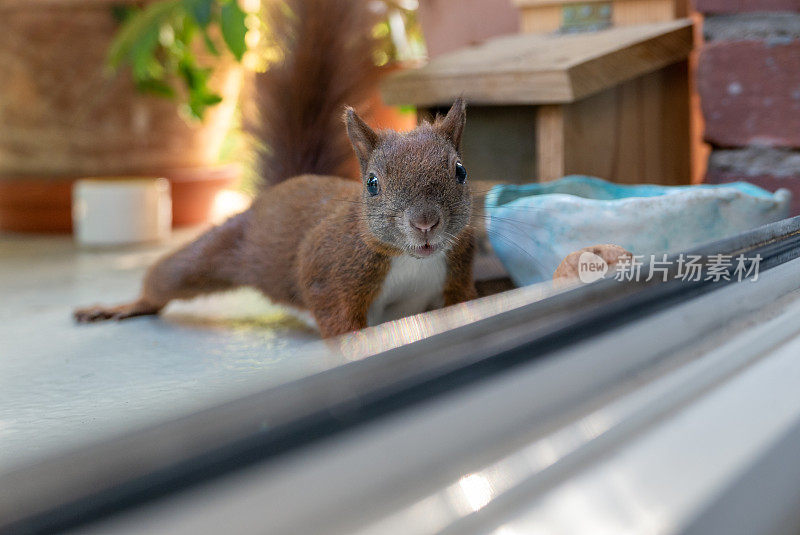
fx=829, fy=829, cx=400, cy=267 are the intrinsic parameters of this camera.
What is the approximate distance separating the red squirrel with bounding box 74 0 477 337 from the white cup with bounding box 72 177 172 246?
1.84 ft

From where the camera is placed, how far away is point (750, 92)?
3.33 ft

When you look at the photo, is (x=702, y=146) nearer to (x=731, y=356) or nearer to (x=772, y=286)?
(x=772, y=286)

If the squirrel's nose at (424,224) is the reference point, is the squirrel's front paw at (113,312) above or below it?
below

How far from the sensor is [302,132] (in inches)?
44.1

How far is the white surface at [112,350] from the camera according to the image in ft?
1.82

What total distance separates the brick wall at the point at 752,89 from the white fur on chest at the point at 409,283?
0.40 m

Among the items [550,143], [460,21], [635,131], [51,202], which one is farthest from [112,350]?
[51,202]

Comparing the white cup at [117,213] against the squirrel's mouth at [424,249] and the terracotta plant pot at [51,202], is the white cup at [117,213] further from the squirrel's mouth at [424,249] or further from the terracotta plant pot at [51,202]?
the squirrel's mouth at [424,249]

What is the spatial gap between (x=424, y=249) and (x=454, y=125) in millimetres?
144

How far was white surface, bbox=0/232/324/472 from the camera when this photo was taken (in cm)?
56

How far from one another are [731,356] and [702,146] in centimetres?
72

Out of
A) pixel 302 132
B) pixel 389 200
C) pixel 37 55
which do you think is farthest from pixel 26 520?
pixel 37 55

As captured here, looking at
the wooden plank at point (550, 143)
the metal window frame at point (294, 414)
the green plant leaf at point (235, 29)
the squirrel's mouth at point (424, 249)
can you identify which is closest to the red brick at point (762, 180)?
the wooden plank at point (550, 143)

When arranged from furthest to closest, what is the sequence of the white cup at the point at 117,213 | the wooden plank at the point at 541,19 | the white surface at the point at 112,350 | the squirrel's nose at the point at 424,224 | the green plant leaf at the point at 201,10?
the white cup at the point at 117,213
the green plant leaf at the point at 201,10
the wooden plank at the point at 541,19
the squirrel's nose at the point at 424,224
the white surface at the point at 112,350
